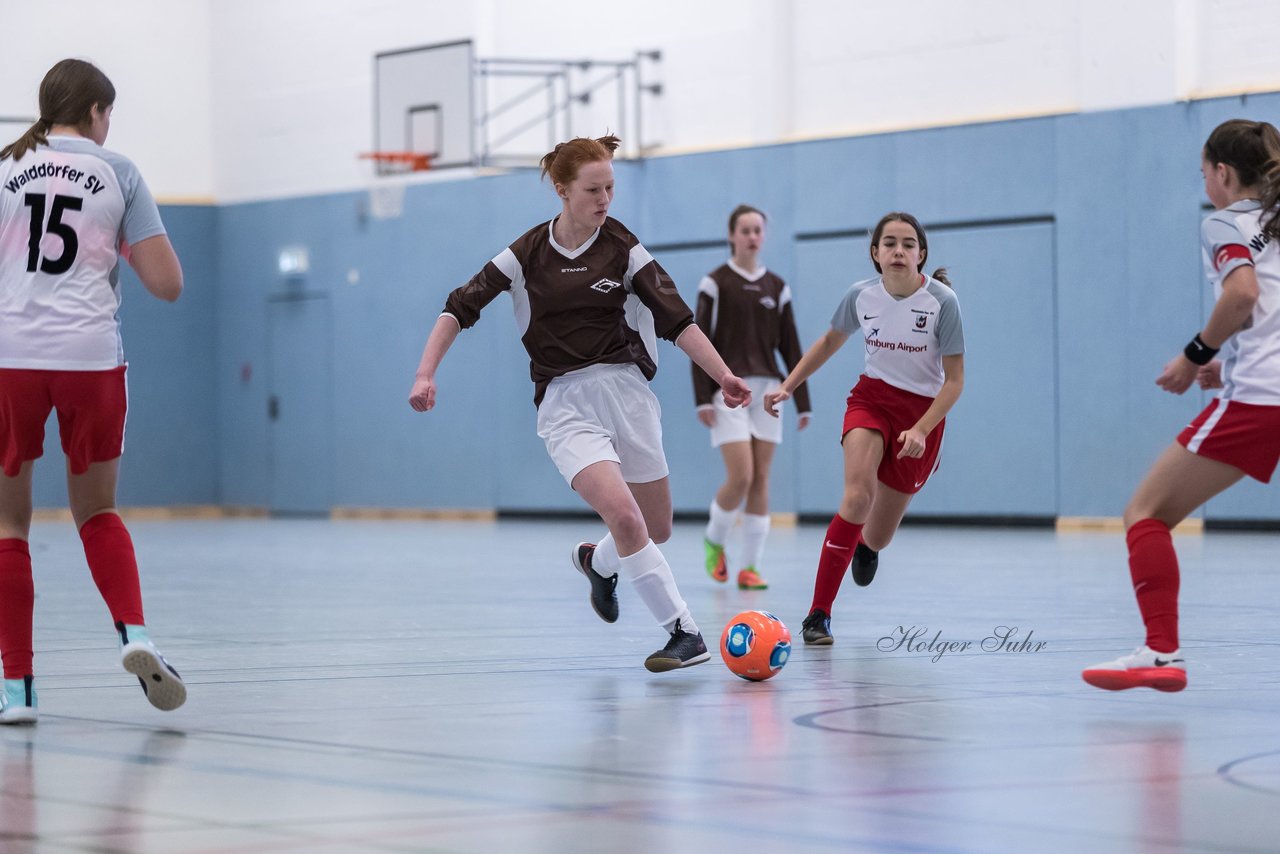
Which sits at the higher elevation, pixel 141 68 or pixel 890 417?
pixel 141 68

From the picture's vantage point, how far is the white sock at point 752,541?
10078 millimetres

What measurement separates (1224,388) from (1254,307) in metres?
0.24

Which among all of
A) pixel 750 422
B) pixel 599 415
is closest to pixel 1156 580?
pixel 599 415

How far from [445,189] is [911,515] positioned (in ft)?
23.6

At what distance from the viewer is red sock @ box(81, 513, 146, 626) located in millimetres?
5008

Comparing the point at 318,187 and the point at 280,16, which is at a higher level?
the point at 280,16

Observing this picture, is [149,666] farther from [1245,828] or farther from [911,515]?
[911,515]

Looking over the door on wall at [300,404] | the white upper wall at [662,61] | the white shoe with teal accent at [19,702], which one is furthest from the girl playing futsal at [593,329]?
the door on wall at [300,404]

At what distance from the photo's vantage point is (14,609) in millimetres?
4984

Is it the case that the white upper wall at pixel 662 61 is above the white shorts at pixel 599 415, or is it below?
above

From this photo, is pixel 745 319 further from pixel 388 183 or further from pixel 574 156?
pixel 388 183

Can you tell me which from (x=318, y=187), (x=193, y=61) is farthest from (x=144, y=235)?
(x=193, y=61)

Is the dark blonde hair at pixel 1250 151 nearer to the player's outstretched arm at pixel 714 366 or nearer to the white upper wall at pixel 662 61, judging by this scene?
the player's outstretched arm at pixel 714 366

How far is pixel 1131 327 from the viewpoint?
16.5m
